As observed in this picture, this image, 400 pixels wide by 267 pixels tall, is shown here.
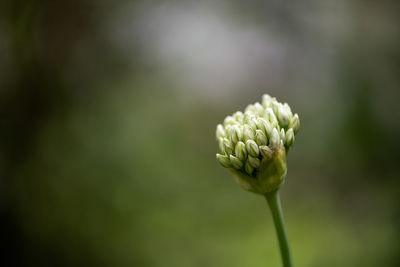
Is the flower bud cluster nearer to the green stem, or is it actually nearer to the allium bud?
the allium bud

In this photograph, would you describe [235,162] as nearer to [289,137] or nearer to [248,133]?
[248,133]

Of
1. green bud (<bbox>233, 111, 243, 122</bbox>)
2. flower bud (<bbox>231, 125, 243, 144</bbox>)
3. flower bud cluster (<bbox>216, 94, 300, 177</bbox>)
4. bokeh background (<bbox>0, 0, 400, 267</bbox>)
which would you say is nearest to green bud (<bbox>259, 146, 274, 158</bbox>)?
flower bud cluster (<bbox>216, 94, 300, 177</bbox>)

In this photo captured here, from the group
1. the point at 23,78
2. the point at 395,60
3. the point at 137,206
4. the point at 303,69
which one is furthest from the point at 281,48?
the point at 23,78

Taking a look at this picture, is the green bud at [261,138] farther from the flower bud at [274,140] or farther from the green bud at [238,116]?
the green bud at [238,116]

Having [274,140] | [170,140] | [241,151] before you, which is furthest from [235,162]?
[170,140]

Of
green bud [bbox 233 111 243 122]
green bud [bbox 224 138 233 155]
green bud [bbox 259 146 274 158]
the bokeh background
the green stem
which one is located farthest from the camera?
the bokeh background

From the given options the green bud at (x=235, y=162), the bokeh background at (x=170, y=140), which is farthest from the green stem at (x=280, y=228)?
the bokeh background at (x=170, y=140)
